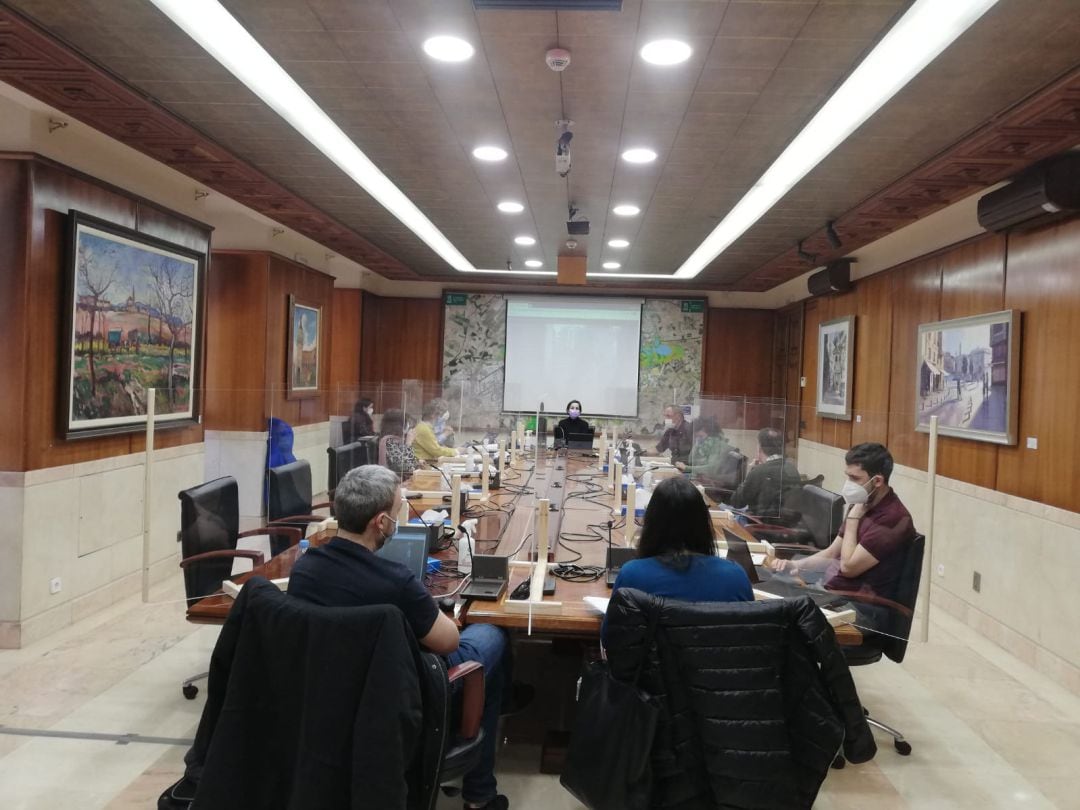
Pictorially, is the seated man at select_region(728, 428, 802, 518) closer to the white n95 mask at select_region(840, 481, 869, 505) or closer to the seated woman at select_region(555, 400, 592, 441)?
the white n95 mask at select_region(840, 481, 869, 505)

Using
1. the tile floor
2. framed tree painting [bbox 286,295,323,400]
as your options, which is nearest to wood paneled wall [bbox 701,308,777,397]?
framed tree painting [bbox 286,295,323,400]

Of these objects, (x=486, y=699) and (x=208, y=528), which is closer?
(x=486, y=699)

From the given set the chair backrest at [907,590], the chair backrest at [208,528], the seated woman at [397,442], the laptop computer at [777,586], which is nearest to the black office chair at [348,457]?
the seated woman at [397,442]

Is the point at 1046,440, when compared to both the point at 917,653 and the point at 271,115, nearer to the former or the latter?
the point at 917,653

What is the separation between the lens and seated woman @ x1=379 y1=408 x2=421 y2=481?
15.6 ft

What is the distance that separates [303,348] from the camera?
759cm

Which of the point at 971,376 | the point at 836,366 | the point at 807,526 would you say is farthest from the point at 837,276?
the point at 807,526

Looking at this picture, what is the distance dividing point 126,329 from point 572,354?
658 cm

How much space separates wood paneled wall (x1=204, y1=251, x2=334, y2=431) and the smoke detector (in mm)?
4490

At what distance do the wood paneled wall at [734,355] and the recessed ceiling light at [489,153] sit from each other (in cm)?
619

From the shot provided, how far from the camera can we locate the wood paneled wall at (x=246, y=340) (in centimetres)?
670

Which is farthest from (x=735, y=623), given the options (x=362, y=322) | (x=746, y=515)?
(x=362, y=322)

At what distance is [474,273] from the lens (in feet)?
30.6

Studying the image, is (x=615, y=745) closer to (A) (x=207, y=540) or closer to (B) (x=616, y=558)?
(B) (x=616, y=558)
